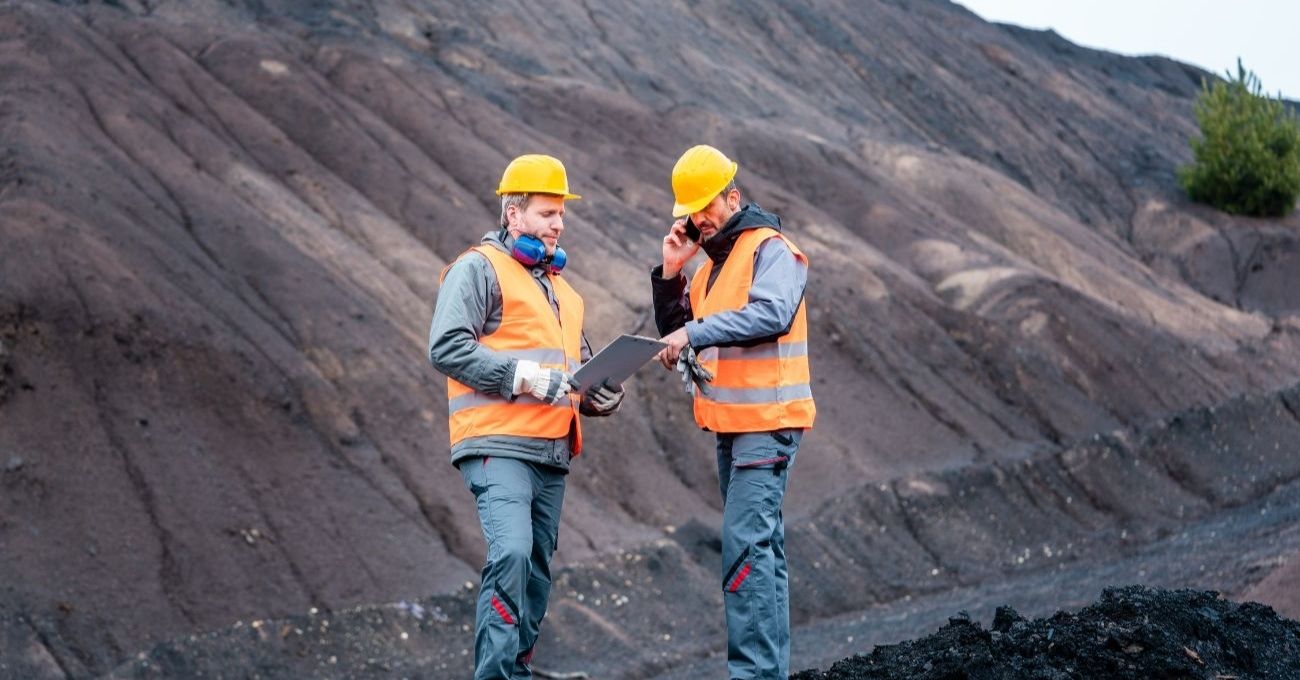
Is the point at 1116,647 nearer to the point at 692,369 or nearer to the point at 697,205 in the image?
the point at 692,369

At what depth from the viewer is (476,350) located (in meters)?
6.82

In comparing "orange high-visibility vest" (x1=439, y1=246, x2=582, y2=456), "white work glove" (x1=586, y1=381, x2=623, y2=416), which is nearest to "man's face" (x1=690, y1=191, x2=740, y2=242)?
"orange high-visibility vest" (x1=439, y1=246, x2=582, y2=456)

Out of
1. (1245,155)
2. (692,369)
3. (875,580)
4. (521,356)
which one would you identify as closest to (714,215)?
(692,369)

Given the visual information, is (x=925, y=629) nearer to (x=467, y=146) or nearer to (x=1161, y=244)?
(x=467, y=146)

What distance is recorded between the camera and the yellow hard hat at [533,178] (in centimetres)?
714

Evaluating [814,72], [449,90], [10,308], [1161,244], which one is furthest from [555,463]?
[1161,244]

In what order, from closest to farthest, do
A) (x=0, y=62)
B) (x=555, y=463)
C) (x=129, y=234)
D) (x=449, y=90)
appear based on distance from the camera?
(x=555, y=463) → (x=129, y=234) → (x=0, y=62) → (x=449, y=90)

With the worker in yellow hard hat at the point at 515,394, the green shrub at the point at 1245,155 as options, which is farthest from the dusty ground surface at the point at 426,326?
the worker in yellow hard hat at the point at 515,394

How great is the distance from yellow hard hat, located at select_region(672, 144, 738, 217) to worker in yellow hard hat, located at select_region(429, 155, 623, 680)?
1.86 feet

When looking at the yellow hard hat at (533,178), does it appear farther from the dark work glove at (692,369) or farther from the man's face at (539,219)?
the dark work glove at (692,369)

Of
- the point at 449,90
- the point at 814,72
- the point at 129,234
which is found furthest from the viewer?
the point at 814,72

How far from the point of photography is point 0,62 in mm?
18344

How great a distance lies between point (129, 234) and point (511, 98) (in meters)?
11.0

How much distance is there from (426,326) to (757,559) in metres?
11.1
